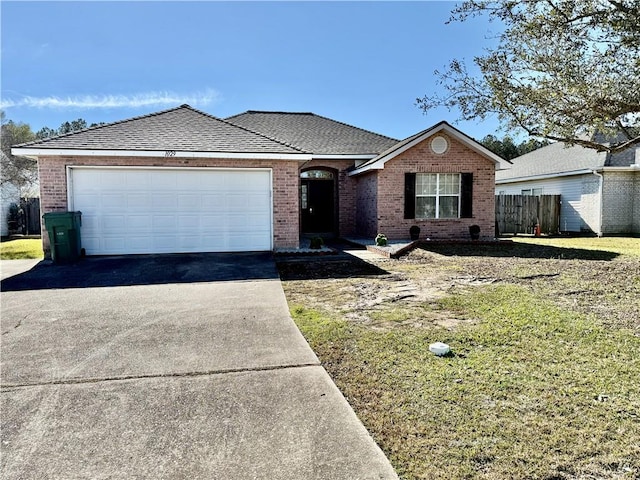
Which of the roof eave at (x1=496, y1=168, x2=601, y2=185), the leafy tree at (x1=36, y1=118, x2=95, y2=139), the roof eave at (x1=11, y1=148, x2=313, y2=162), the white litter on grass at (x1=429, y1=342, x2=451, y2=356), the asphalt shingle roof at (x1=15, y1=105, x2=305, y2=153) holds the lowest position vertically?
the white litter on grass at (x1=429, y1=342, x2=451, y2=356)

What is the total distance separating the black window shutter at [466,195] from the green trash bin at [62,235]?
1260 cm

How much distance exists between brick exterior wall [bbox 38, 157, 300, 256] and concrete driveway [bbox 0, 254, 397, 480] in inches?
205

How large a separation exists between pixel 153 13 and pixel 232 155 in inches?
160

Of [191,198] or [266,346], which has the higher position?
[191,198]

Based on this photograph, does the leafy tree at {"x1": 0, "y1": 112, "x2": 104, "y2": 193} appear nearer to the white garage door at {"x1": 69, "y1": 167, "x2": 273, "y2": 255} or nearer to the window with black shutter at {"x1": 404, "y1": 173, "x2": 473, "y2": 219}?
the white garage door at {"x1": 69, "y1": 167, "x2": 273, "y2": 255}

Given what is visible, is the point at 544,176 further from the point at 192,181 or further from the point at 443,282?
the point at 192,181

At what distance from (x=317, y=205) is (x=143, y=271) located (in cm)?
953

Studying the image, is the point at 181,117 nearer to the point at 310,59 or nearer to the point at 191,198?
the point at 191,198

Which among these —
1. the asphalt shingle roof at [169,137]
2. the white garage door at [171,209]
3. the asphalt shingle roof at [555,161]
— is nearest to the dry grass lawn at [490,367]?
the white garage door at [171,209]

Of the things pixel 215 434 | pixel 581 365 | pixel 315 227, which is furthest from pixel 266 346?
pixel 315 227

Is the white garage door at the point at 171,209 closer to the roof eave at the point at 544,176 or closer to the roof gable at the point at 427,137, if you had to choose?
the roof gable at the point at 427,137

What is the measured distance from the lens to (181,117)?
1338 cm

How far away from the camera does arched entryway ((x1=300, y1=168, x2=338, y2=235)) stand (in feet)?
57.0

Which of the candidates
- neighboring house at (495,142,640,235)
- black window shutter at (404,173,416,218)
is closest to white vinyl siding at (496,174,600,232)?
neighboring house at (495,142,640,235)
